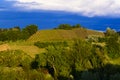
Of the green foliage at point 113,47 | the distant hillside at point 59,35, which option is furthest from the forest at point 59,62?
the distant hillside at point 59,35

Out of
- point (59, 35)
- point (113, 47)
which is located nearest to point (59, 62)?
point (113, 47)

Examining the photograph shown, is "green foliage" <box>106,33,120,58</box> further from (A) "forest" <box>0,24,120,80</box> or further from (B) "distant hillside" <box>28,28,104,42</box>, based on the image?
(B) "distant hillside" <box>28,28,104,42</box>

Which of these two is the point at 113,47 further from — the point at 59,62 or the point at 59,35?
the point at 59,35

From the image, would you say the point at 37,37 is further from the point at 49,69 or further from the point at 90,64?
the point at 90,64

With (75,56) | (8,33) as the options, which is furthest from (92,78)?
(8,33)

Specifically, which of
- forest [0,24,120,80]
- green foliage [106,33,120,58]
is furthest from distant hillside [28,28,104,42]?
forest [0,24,120,80]

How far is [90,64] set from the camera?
207 ft

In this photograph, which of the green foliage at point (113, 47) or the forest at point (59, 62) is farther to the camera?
the green foliage at point (113, 47)

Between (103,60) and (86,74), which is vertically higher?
(86,74)

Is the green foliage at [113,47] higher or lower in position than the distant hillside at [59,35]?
higher

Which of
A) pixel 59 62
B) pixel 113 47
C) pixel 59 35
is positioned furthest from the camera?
pixel 59 35

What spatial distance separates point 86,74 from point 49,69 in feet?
107

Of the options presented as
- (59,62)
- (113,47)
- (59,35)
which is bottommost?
(59,35)

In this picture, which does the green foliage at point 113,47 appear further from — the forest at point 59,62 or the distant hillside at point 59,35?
the distant hillside at point 59,35
